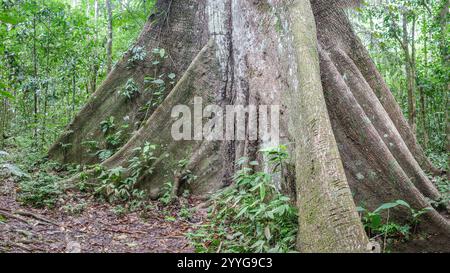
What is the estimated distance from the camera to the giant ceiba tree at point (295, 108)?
3.09 metres

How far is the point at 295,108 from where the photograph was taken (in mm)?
3736

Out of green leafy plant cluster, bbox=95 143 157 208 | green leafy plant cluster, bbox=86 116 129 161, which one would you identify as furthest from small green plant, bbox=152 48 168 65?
green leafy plant cluster, bbox=95 143 157 208

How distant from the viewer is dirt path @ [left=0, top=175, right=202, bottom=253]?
12.4 ft

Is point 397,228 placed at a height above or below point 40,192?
below

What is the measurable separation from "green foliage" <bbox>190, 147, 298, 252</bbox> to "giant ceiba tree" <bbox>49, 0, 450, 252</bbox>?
0.28 m

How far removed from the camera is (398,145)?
4.62 meters

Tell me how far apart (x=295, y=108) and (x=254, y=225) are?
1.23 meters

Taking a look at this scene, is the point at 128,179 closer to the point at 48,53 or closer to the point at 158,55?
the point at 158,55

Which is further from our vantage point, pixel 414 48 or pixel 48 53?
pixel 414 48

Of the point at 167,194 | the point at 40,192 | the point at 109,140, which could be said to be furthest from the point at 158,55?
the point at 40,192

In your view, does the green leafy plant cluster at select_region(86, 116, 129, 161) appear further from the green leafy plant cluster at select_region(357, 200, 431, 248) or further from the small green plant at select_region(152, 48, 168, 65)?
the green leafy plant cluster at select_region(357, 200, 431, 248)
